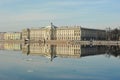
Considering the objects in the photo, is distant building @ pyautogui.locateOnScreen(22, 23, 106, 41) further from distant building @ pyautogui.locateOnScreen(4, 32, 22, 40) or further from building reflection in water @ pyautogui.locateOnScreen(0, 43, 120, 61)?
building reflection in water @ pyautogui.locateOnScreen(0, 43, 120, 61)

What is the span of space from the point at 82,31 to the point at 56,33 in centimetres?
1193

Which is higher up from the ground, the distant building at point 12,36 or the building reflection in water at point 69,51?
the distant building at point 12,36

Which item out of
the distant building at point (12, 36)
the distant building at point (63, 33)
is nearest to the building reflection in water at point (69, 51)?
the distant building at point (63, 33)

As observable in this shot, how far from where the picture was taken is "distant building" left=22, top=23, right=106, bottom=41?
107m

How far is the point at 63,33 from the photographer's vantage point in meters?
112

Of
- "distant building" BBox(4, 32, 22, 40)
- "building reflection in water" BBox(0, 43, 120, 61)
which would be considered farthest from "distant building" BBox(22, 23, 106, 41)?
"building reflection in water" BBox(0, 43, 120, 61)

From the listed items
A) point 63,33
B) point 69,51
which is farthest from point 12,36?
point 69,51

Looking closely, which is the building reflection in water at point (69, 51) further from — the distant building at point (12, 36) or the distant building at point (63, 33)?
the distant building at point (12, 36)

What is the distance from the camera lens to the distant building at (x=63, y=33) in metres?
107

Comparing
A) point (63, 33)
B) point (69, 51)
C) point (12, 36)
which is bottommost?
point (69, 51)

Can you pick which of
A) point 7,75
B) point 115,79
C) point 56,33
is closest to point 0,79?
point 7,75

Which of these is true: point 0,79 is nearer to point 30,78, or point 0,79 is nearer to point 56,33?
point 30,78

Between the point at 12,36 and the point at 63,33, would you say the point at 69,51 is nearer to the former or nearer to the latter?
the point at 63,33

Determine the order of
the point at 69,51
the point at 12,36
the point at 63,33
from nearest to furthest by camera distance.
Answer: the point at 69,51 → the point at 63,33 → the point at 12,36
